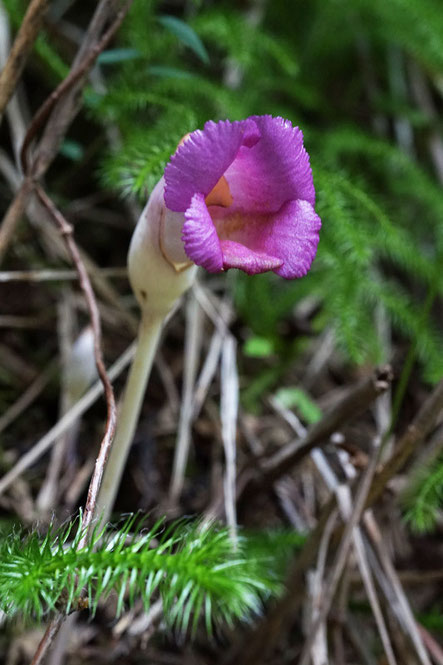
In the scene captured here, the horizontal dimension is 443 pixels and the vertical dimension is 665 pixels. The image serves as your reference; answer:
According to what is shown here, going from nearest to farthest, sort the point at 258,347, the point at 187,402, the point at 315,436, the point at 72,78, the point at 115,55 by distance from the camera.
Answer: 1. the point at 72,78
2. the point at 315,436
3. the point at 115,55
4. the point at 187,402
5. the point at 258,347

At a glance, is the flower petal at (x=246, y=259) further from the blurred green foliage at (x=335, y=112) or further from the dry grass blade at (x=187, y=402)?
the dry grass blade at (x=187, y=402)

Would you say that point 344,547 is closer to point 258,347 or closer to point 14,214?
point 258,347

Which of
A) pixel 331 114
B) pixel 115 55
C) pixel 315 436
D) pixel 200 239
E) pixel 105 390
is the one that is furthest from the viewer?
pixel 331 114

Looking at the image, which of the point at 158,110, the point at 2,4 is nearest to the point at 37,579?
the point at 2,4

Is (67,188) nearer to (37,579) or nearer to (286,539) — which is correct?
(286,539)

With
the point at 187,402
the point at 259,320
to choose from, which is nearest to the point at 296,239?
the point at 187,402

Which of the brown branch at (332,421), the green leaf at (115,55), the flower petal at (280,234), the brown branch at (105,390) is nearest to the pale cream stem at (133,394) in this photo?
the brown branch at (105,390)
